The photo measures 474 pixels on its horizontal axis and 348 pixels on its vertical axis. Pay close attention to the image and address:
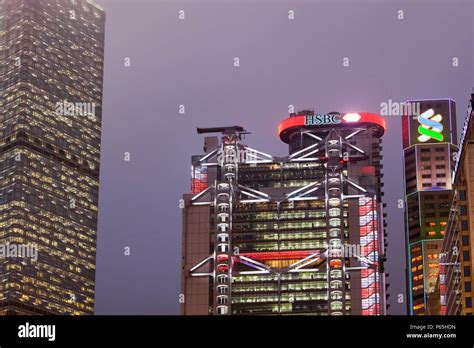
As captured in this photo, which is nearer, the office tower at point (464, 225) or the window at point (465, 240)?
the office tower at point (464, 225)

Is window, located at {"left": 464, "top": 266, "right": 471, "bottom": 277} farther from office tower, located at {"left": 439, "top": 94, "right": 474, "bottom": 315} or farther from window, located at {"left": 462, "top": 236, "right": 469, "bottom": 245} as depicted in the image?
window, located at {"left": 462, "top": 236, "right": 469, "bottom": 245}

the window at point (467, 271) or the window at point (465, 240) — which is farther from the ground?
the window at point (465, 240)

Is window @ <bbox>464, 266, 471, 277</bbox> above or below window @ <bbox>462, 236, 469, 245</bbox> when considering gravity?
below

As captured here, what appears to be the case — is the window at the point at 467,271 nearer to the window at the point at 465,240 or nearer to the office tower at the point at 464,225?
the office tower at the point at 464,225

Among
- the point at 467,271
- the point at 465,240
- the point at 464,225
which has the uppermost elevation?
the point at 464,225

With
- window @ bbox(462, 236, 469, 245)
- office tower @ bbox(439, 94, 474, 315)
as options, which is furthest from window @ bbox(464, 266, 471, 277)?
Answer: window @ bbox(462, 236, 469, 245)

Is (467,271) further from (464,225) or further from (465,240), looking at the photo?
(464,225)

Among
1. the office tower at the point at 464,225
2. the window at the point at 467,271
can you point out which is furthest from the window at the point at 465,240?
the window at the point at 467,271

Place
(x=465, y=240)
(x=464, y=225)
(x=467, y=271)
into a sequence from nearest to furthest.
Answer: (x=467, y=271) < (x=465, y=240) < (x=464, y=225)

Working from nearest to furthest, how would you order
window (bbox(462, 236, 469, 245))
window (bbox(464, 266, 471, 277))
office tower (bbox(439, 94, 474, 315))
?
office tower (bbox(439, 94, 474, 315)) < window (bbox(464, 266, 471, 277)) < window (bbox(462, 236, 469, 245))

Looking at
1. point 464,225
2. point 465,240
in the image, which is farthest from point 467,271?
point 464,225
